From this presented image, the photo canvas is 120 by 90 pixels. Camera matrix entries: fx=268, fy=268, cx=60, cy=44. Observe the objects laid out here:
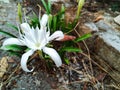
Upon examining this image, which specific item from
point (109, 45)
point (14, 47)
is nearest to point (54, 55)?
point (14, 47)

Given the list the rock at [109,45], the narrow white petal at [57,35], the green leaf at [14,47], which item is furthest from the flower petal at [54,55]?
the rock at [109,45]

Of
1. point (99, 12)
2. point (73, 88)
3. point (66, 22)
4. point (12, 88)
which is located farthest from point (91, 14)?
point (12, 88)

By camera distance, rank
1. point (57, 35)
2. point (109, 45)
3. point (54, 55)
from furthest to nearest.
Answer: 1. point (109, 45)
2. point (57, 35)
3. point (54, 55)

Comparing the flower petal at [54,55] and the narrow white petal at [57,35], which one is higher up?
the narrow white petal at [57,35]

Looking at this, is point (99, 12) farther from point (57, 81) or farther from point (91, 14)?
point (57, 81)

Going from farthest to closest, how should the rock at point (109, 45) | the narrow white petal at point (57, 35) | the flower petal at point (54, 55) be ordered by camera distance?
the rock at point (109, 45), the narrow white petal at point (57, 35), the flower petal at point (54, 55)

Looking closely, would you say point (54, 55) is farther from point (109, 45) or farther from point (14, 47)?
point (109, 45)

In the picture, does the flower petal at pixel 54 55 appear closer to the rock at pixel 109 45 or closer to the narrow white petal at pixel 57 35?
the narrow white petal at pixel 57 35

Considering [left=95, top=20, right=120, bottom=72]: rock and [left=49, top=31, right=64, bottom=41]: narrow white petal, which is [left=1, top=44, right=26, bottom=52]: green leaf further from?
[left=95, top=20, right=120, bottom=72]: rock
